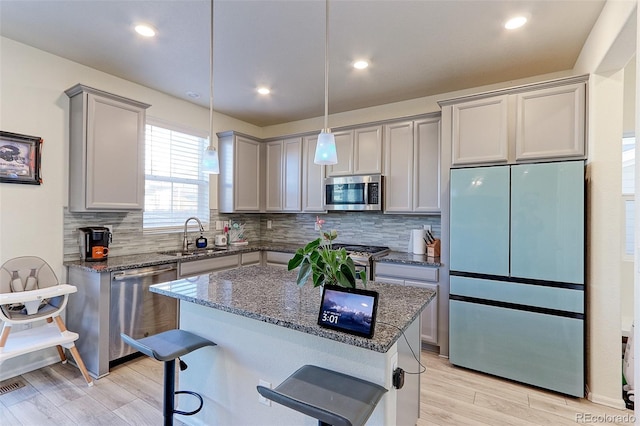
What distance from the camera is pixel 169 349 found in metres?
1.60

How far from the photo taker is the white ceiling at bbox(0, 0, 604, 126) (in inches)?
83.9

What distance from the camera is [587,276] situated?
2393 mm

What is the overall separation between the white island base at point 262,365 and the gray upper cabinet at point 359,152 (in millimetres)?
2283

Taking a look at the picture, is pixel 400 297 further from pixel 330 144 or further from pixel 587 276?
pixel 587 276

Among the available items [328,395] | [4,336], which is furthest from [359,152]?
[4,336]

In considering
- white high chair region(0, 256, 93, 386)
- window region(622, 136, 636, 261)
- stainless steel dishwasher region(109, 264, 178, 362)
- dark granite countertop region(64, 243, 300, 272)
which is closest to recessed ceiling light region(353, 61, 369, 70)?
dark granite countertop region(64, 243, 300, 272)

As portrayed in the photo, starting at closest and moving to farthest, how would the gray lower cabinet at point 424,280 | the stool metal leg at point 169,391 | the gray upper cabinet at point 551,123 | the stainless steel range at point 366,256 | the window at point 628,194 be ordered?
1. the stool metal leg at point 169,391
2. the gray upper cabinet at point 551,123
3. the gray lower cabinet at point 424,280
4. the window at point 628,194
5. the stainless steel range at point 366,256

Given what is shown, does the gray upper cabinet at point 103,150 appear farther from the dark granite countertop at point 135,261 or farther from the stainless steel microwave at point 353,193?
the stainless steel microwave at point 353,193

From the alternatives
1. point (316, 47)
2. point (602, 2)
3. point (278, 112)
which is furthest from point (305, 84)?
point (602, 2)

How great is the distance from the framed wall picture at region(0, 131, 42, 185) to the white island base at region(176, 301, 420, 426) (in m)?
1.93

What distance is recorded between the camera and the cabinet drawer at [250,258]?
13.2 feet

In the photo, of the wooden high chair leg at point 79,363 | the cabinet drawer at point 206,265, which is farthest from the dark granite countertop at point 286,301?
the wooden high chair leg at point 79,363

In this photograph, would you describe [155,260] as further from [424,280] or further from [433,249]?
[433,249]

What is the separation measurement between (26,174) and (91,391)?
6.13ft
